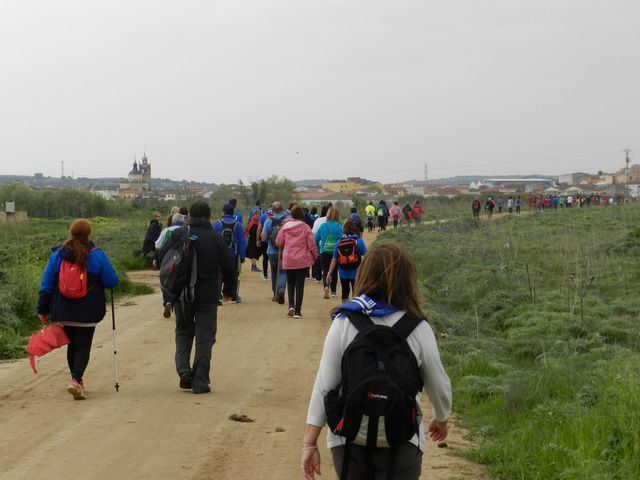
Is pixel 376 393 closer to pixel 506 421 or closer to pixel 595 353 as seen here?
pixel 506 421

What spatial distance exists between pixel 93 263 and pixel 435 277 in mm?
15405

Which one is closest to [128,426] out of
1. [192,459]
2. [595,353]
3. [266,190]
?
[192,459]

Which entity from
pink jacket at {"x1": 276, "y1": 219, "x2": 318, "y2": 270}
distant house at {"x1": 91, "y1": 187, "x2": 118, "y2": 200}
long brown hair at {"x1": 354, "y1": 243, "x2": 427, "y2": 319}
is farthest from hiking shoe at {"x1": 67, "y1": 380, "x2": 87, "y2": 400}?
distant house at {"x1": 91, "y1": 187, "x2": 118, "y2": 200}

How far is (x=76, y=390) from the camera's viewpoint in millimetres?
9047

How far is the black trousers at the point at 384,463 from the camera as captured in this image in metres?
4.14

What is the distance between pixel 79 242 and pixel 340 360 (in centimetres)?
546

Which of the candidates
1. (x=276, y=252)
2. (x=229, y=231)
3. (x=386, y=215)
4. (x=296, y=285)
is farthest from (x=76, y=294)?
(x=386, y=215)

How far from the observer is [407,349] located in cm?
408

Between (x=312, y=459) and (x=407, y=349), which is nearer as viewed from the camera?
(x=407, y=349)

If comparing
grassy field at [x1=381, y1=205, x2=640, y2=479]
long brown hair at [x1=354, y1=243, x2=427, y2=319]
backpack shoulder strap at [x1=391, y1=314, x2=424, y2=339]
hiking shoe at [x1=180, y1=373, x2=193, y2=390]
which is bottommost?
grassy field at [x1=381, y1=205, x2=640, y2=479]

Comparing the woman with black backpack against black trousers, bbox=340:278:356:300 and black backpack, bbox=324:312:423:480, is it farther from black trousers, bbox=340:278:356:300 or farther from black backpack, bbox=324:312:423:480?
black trousers, bbox=340:278:356:300

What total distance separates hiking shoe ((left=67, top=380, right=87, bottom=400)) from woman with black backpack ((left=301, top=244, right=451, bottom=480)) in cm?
520

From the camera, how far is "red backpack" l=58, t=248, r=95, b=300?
8.96 m

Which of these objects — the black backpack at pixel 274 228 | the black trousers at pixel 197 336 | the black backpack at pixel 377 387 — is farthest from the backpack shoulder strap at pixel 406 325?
the black backpack at pixel 274 228
